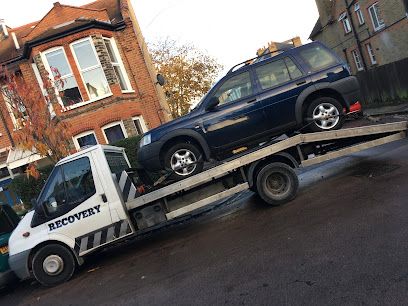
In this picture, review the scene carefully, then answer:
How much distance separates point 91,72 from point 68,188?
12.2 metres

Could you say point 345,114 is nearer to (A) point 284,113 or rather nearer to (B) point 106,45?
(A) point 284,113

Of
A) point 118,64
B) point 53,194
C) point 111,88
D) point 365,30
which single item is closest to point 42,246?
point 53,194

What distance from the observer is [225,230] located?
6.89m

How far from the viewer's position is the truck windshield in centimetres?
721

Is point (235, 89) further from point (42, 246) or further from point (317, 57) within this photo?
point (42, 246)

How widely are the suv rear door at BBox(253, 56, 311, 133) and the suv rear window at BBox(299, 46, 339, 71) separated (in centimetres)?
23

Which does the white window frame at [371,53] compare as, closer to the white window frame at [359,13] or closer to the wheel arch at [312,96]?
the white window frame at [359,13]

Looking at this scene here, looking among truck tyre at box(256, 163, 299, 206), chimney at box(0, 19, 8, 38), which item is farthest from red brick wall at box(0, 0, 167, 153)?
truck tyre at box(256, 163, 299, 206)

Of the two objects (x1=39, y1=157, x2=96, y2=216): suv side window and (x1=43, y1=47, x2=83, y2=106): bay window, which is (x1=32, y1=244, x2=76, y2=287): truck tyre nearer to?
(x1=39, y1=157, x2=96, y2=216): suv side window

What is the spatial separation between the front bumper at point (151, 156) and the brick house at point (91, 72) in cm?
1042

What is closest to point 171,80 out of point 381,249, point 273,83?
point 273,83

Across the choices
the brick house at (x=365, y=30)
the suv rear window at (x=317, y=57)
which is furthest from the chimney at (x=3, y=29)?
the brick house at (x=365, y=30)

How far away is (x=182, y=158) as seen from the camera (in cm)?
736

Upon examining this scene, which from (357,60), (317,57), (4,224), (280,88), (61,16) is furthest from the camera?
(357,60)
